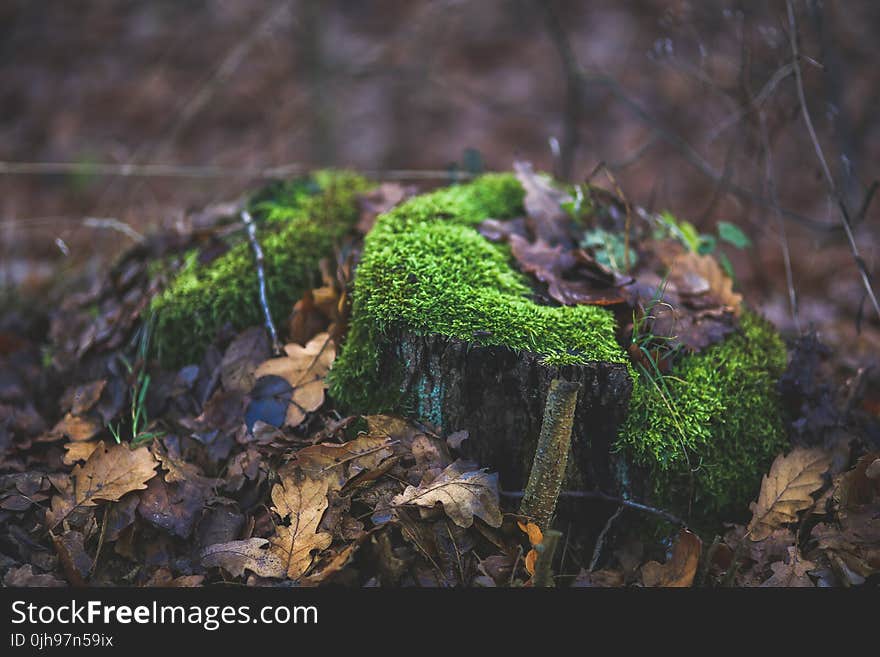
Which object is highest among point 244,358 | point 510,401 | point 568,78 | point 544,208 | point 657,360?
point 568,78

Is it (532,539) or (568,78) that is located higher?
(568,78)

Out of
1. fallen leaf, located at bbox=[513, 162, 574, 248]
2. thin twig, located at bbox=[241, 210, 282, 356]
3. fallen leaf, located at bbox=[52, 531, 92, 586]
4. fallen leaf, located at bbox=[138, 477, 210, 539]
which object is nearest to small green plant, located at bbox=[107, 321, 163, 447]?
fallen leaf, located at bbox=[138, 477, 210, 539]

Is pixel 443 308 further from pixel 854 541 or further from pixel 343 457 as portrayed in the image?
pixel 854 541

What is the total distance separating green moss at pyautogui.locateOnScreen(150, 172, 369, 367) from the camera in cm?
267

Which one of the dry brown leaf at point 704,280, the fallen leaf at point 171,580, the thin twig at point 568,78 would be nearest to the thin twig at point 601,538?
the dry brown leaf at point 704,280

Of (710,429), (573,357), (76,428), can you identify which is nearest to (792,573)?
(710,429)

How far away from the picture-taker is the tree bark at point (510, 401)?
204 centimetres

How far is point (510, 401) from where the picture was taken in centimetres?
208

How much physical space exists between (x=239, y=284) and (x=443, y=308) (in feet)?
3.34

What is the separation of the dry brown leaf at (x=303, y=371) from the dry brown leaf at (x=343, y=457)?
0.90 ft

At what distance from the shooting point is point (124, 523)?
6.72 ft

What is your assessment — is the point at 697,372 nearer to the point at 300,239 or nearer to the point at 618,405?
the point at 618,405

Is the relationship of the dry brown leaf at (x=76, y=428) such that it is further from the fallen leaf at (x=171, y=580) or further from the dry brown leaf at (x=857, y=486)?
the dry brown leaf at (x=857, y=486)

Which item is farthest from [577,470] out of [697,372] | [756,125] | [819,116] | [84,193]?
[84,193]
